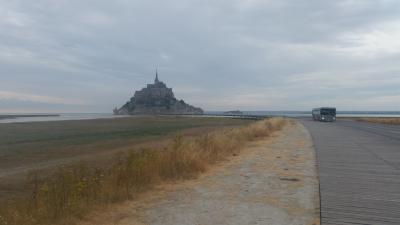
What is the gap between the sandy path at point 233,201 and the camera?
6770mm

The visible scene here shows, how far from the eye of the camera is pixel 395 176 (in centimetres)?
1078

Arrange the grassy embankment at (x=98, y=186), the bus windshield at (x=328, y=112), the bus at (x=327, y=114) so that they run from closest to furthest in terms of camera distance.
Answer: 1. the grassy embankment at (x=98, y=186)
2. the bus at (x=327, y=114)
3. the bus windshield at (x=328, y=112)

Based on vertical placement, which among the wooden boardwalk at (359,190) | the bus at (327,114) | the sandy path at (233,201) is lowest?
the sandy path at (233,201)

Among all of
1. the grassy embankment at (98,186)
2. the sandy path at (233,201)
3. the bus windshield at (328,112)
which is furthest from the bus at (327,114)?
the sandy path at (233,201)

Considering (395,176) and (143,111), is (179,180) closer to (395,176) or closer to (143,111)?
(395,176)

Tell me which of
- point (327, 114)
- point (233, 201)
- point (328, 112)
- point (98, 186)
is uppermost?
point (328, 112)

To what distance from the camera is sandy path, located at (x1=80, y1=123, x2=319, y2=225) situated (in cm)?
677

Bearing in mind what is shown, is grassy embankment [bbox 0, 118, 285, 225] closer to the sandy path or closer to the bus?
the sandy path

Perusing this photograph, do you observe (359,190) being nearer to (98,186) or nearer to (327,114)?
(98,186)

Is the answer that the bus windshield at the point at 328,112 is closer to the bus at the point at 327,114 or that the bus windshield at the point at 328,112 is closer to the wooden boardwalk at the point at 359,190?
the bus at the point at 327,114

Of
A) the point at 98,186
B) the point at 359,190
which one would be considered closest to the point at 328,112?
the point at 359,190

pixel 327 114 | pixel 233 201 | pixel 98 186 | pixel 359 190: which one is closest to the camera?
pixel 233 201

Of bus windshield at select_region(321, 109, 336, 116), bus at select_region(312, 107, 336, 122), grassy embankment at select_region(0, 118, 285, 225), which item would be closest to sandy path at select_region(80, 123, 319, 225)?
grassy embankment at select_region(0, 118, 285, 225)

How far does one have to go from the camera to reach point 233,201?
801 cm
